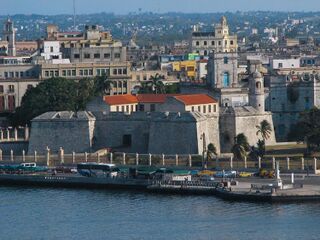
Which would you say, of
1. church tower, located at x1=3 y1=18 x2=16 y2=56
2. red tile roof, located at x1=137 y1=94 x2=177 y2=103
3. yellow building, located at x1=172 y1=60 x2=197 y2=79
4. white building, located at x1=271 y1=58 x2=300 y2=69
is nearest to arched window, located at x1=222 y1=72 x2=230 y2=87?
red tile roof, located at x1=137 y1=94 x2=177 y2=103

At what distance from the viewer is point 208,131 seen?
3236 inches

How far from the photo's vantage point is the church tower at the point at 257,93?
279 feet

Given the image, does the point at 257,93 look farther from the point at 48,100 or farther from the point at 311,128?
the point at 48,100

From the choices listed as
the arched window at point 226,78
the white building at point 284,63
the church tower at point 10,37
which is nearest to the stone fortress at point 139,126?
the arched window at point 226,78

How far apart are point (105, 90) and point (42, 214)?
3512 cm

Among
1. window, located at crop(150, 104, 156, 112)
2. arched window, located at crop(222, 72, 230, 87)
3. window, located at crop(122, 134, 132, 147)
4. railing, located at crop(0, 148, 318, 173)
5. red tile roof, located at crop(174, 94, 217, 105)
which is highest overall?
arched window, located at crop(222, 72, 230, 87)

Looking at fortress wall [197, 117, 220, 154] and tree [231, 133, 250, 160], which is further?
fortress wall [197, 117, 220, 154]

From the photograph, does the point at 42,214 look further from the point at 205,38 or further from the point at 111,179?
the point at 205,38

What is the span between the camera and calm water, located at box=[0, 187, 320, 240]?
6128 cm

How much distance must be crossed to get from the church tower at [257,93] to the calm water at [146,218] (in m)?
13.6

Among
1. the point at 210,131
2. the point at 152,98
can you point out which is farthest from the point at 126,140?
the point at 210,131

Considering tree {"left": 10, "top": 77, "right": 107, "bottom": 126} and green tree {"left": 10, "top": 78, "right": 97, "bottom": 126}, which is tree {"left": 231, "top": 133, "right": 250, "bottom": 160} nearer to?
tree {"left": 10, "top": 77, "right": 107, "bottom": 126}

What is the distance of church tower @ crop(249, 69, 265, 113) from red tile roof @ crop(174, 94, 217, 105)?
1860 millimetres

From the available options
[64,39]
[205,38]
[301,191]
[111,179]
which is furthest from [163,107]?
[205,38]
